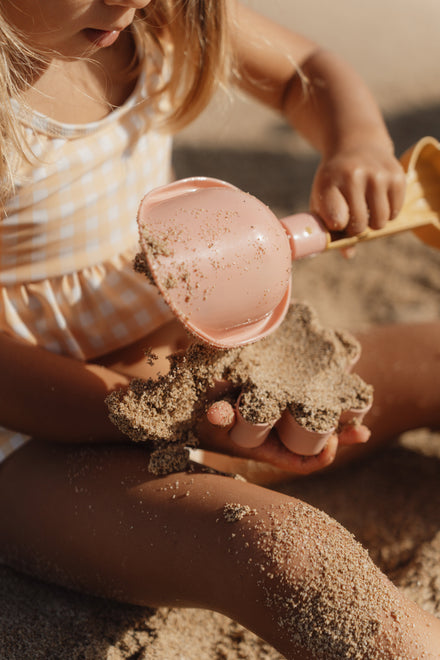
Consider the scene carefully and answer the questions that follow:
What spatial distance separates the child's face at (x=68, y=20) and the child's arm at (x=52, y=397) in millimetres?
354

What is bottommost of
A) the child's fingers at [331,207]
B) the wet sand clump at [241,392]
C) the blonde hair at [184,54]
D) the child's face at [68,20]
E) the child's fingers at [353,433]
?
the child's fingers at [353,433]

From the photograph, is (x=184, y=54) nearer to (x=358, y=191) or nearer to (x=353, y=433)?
(x=358, y=191)

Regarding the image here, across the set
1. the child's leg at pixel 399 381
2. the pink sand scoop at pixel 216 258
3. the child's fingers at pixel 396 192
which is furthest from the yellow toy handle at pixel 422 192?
the pink sand scoop at pixel 216 258

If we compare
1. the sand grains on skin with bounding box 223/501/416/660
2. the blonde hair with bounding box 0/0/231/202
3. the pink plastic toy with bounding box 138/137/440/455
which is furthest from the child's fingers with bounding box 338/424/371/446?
the blonde hair with bounding box 0/0/231/202

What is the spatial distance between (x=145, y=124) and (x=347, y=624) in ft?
2.19

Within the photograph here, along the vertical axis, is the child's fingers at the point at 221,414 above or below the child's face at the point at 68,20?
below

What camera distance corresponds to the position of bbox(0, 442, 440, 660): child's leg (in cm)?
60

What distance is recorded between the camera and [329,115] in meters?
0.99

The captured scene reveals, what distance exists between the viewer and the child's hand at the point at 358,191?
2.63 ft

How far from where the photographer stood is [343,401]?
0.73 metres

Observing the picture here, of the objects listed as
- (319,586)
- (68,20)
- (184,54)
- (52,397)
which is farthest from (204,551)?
(184,54)

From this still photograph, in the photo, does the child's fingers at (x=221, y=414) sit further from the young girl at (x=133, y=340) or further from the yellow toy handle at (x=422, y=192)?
the yellow toy handle at (x=422, y=192)

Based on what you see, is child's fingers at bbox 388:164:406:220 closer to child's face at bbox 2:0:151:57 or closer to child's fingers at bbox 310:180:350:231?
child's fingers at bbox 310:180:350:231

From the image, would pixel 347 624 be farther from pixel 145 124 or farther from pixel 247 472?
pixel 145 124
